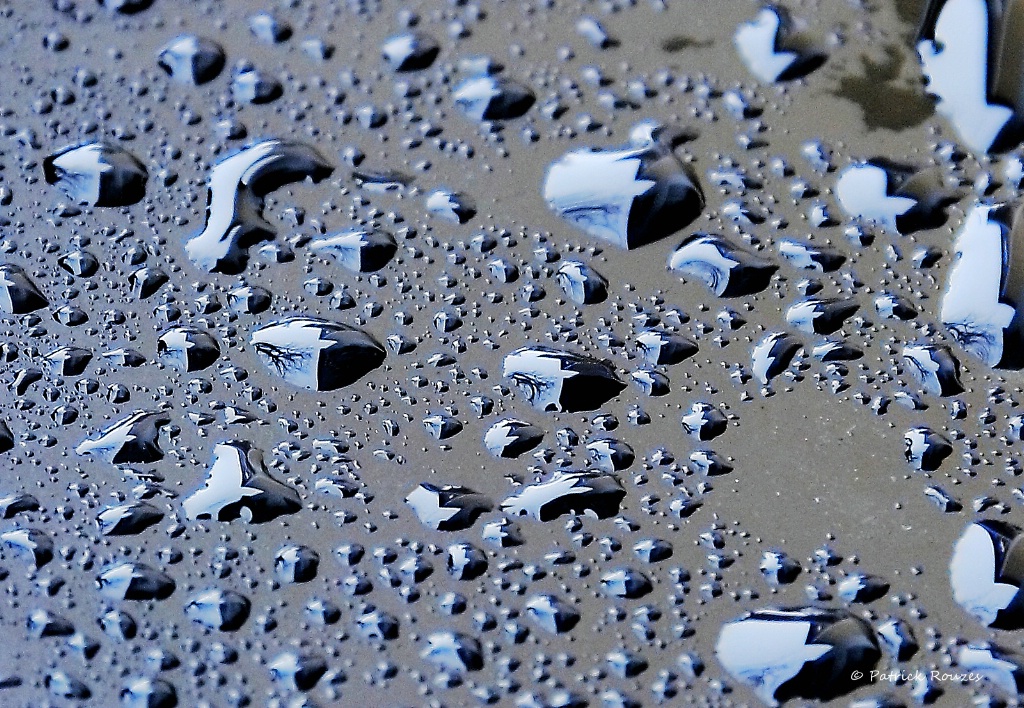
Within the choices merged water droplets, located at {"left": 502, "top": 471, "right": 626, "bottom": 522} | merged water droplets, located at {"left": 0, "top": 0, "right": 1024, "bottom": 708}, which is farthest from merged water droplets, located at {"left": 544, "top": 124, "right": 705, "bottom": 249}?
merged water droplets, located at {"left": 502, "top": 471, "right": 626, "bottom": 522}

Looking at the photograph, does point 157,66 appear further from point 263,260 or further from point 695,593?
point 695,593

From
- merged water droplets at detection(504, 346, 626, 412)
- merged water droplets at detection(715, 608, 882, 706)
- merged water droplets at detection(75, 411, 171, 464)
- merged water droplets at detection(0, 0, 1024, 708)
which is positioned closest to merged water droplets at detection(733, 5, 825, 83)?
→ merged water droplets at detection(0, 0, 1024, 708)

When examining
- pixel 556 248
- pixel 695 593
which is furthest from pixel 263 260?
pixel 695 593

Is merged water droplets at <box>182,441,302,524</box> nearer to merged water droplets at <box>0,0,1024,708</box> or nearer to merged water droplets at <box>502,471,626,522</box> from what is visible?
merged water droplets at <box>0,0,1024,708</box>

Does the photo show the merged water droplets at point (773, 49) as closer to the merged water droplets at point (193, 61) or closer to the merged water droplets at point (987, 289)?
the merged water droplets at point (987, 289)

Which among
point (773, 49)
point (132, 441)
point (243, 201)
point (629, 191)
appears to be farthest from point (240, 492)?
point (773, 49)

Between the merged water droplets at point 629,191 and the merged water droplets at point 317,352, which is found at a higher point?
the merged water droplets at point 629,191

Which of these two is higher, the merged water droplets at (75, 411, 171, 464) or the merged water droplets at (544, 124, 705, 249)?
the merged water droplets at (544, 124, 705, 249)

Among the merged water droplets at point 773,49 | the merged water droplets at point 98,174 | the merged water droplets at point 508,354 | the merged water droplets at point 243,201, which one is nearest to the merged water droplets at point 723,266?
the merged water droplets at point 508,354

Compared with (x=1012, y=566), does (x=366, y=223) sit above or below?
above

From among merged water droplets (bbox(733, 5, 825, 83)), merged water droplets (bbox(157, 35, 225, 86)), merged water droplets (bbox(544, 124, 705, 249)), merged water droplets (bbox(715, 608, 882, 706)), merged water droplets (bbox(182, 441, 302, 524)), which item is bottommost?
merged water droplets (bbox(715, 608, 882, 706))

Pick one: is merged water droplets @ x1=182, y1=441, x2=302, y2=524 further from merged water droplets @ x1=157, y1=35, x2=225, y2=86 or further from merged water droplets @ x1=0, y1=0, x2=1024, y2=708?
merged water droplets @ x1=157, y1=35, x2=225, y2=86
